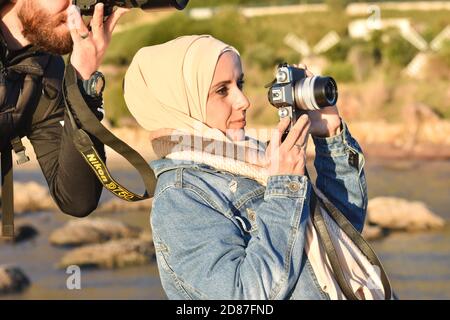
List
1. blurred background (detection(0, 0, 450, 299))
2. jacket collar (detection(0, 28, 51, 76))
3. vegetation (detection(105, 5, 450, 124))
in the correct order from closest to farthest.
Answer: jacket collar (detection(0, 28, 51, 76)), blurred background (detection(0, 0, 450, 299)), vegetation (detection(105, 5, 450, 124))

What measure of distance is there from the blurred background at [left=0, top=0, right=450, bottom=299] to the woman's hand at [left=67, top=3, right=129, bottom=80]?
3.45 ft

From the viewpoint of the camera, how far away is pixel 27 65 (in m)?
4.62

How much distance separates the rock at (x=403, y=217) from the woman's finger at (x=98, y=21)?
34.6 ft

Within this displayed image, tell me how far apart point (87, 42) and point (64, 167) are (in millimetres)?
614

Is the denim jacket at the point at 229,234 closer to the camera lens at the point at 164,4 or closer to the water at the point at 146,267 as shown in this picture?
the camera lens at the point at 164,4

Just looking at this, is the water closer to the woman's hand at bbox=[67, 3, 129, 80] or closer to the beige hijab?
the woman's hand at bbox=[67, 3, 129, 80]

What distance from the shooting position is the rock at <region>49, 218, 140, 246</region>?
1355cm

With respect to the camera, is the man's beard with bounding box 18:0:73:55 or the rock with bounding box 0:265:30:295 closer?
the man's beard with bounding box 18:0:73:55

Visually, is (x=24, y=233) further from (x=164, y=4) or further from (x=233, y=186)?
(x=233, y=186)

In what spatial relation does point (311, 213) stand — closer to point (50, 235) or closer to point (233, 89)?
point (233, 89)

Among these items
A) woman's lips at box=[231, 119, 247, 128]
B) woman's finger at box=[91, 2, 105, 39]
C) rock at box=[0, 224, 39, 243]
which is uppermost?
rock at box=[0, 224, 39, 243]

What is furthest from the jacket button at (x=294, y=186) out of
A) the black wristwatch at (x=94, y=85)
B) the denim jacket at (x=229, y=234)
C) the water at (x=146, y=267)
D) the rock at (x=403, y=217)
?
the rock at (x=403, y=217)

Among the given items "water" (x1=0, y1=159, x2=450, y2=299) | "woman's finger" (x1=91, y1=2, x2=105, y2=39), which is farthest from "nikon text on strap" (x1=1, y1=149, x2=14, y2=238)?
"water" (x1=0, y1=159, x2=450, y2=299)

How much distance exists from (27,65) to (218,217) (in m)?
1.43
